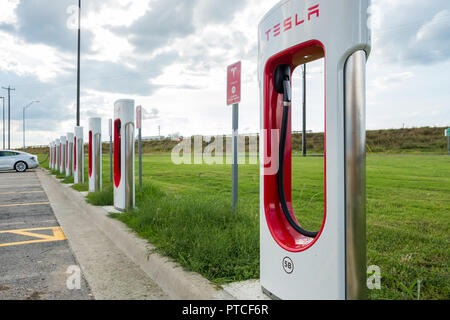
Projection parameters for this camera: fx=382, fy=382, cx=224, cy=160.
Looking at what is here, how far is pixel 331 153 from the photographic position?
2330 mm

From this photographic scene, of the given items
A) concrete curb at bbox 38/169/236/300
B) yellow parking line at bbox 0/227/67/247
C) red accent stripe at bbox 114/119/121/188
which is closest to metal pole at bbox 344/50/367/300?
concrete curb at bbox 38/169/236/300

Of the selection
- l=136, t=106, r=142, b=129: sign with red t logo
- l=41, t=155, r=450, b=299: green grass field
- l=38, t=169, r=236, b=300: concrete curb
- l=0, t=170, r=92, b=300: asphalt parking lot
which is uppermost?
l=136, t=106, r=142, b=129: sign with red t logo

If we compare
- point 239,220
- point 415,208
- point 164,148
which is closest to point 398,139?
point 164,148

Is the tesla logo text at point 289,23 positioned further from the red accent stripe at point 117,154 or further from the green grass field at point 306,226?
the red accent stripe at point 117,154

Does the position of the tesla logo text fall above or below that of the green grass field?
above

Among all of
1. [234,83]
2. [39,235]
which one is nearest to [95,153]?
[39,235]

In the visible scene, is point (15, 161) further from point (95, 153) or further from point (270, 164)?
point (270, 164)

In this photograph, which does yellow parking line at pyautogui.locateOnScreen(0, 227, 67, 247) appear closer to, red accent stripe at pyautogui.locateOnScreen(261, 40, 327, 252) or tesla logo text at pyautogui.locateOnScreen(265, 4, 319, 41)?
red accent stripe at pyautogui.locateOnScreen(261, 40, 327, 252)

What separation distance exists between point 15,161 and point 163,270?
2298cm

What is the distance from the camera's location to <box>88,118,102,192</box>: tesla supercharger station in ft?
32.9

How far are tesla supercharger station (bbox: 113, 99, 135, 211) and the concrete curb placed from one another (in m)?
0.93

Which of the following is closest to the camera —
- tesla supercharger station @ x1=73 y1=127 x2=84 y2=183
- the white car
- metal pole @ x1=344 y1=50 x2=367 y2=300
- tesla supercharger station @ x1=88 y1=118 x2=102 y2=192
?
metal pole @ x1=344 y1=50 x2=367 y2=300
